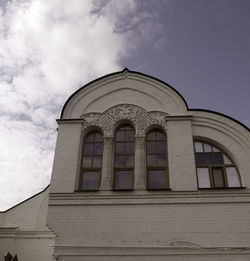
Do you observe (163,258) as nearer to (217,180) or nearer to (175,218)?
(175,218)

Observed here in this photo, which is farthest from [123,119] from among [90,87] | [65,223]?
[65,223]

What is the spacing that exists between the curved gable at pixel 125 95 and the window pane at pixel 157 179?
253 centimetres

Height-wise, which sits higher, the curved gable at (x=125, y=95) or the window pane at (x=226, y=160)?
the curved gable at (x=125, y=95)

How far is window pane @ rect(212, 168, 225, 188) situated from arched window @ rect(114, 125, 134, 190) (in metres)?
2.98

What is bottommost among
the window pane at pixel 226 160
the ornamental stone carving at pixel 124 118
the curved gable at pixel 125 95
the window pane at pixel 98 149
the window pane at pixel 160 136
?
the window pane at pixel 226 160

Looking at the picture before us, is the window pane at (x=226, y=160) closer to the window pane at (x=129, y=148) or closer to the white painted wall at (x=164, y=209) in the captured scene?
the white painted wall at (x=164, y=209)

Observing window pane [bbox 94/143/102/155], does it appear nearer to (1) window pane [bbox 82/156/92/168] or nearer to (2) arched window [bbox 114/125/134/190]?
(1) window pane [bbox 82/156/92/168]

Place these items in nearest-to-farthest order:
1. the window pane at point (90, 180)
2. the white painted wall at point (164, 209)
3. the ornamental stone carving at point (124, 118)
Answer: the white painted wall at point (164, 209)
the window pane at point (90, 180)
the ornamental stone carving at point (124, 118)

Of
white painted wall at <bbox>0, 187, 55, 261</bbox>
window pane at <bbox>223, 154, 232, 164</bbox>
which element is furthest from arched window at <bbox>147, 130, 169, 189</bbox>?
white painted wall at <bbox>0, 187, 55, 261</bbox>

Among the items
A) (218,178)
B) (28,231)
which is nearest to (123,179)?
(218,178)

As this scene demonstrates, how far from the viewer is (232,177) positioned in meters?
10.4

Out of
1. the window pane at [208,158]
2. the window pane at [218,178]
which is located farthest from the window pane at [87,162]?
the window pane at [218,178]

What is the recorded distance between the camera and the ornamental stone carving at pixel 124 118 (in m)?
11.3

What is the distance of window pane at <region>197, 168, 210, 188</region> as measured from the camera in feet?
33.4
